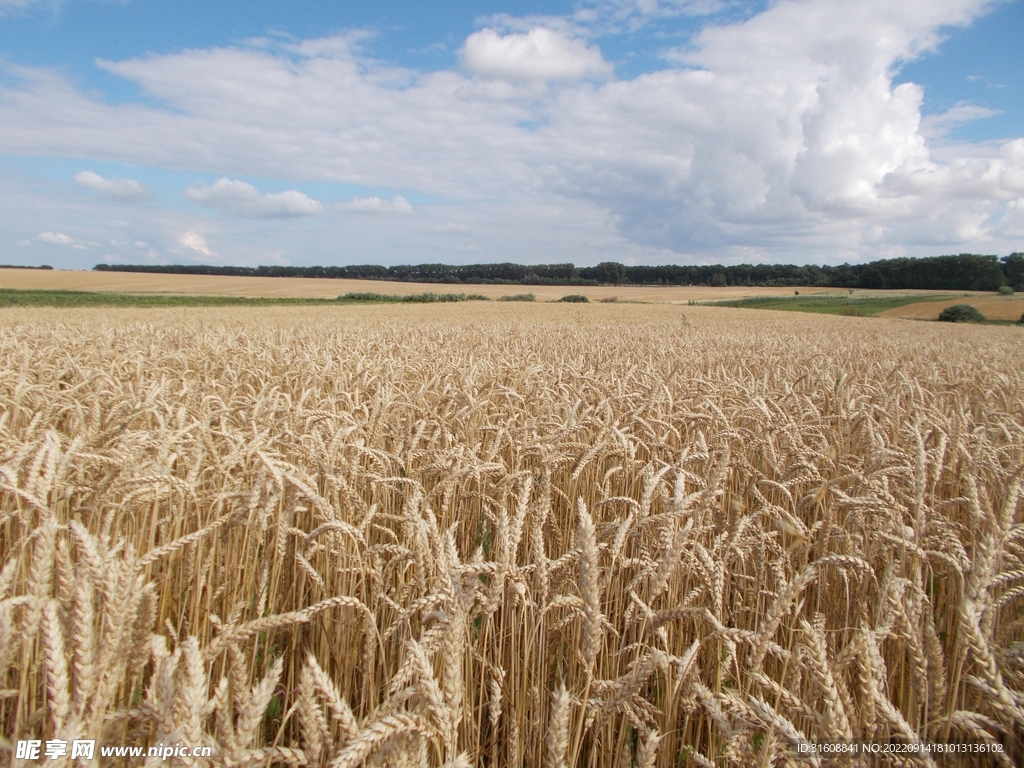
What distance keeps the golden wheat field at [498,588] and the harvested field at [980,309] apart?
55.2 metres

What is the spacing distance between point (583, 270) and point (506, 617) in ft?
392

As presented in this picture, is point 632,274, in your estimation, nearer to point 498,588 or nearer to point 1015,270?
point 1015,270

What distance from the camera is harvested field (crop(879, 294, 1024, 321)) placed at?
162 ft

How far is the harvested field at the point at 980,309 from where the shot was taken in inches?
1942

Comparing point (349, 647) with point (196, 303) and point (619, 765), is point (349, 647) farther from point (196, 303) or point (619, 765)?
point (196, 303)

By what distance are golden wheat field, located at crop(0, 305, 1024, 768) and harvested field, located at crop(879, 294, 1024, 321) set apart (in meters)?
55.2

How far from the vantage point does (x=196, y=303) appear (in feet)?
149

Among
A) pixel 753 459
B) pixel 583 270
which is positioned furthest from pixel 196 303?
pixel 583 270

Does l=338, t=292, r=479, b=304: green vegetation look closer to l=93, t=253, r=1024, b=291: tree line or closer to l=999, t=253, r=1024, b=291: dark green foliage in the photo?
l=93, t=253, r=1024, b=291: tree line

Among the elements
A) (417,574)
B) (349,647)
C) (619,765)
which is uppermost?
(417,574)

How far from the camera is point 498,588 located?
157cm

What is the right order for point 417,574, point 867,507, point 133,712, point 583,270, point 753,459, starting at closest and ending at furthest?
point 133,712 < point 417,574 < point 867,507 < point 753,459 < point 583,270

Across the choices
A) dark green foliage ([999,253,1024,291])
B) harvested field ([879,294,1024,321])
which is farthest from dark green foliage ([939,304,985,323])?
dark green foliage ([999,253,1024,291])

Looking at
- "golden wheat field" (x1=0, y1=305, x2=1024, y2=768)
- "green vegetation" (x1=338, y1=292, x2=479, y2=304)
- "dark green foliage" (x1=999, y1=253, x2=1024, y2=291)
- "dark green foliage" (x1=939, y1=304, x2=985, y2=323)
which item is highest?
"dark green foliage" (x1=999, y1=253, x2=1024, y2=291)
